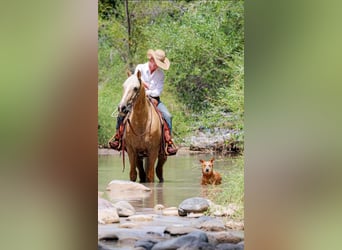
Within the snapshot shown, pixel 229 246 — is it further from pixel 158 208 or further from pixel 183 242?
pixel 158 208

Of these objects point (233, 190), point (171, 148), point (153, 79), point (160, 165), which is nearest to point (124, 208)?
point (160, 165)

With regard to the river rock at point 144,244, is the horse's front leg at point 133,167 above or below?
above

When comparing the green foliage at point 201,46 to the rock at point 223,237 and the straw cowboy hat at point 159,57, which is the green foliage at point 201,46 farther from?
the rock at point 223,237

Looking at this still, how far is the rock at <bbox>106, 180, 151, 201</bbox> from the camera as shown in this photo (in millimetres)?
3432

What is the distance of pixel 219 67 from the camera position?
3.50 m

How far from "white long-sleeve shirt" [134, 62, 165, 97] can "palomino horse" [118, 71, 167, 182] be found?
4cm

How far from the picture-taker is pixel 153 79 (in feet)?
11.5

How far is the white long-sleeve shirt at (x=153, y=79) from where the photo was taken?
3.50 metres

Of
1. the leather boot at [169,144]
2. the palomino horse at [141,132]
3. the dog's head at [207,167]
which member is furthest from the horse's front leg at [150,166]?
the dog's head at [207,167]

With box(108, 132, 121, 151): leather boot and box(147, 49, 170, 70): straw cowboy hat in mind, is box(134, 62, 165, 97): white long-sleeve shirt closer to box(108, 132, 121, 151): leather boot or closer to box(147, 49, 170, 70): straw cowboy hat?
box(147, 49, 170, 70): straw cowboy hat

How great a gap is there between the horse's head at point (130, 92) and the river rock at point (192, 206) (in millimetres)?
711

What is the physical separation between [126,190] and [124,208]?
12 centimetres
